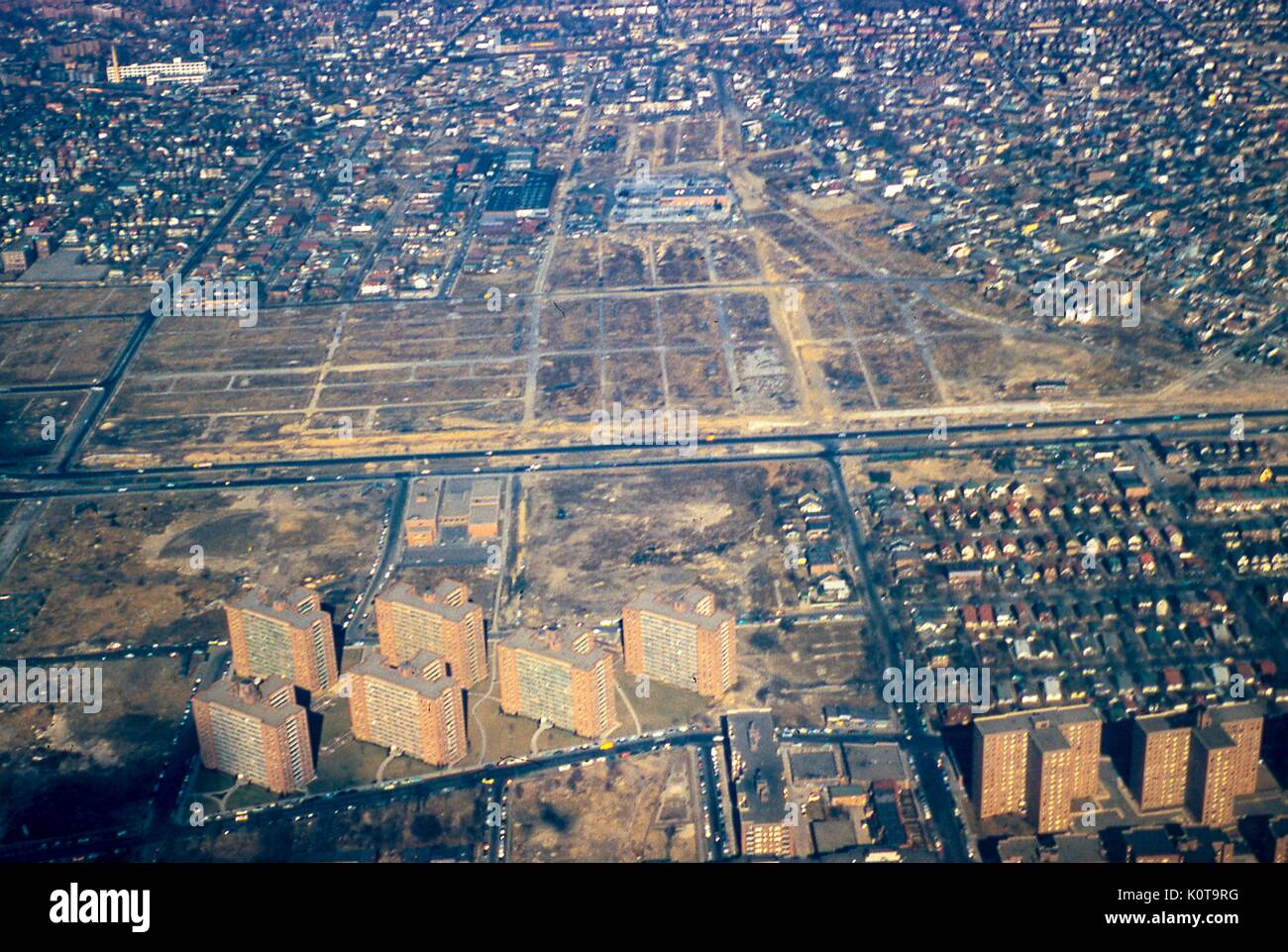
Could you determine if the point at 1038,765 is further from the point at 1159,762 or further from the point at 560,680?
the point at 560,680

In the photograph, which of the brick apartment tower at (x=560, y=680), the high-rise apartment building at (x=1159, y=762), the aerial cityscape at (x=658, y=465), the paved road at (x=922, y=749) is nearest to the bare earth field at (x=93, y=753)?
the aerial cityscape at (x=658, y=465)

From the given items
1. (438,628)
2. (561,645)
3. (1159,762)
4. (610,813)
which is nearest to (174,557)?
(438,628)

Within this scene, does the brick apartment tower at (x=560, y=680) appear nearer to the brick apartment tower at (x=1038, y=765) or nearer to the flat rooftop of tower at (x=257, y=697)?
the flat rooftop of tower at (x=257, y=697)

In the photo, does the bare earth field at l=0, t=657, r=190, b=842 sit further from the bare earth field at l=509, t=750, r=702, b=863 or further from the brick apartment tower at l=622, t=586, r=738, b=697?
the brick apartment tower at l=622, t=586, r=738, b=697
